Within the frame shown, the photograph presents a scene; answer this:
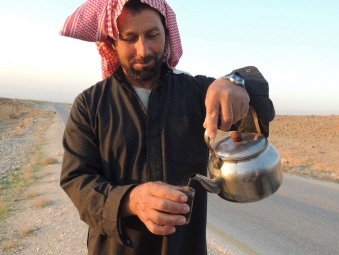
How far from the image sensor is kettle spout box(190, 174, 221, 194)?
147 centimetres

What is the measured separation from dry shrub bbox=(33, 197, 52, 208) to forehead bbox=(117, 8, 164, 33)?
465cm

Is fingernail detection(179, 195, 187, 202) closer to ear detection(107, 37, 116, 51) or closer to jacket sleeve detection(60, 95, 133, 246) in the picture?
jacket sleeve detection(60, 95, 133, 246)

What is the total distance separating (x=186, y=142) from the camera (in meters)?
1.90

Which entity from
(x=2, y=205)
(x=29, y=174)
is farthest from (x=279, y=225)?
(x=29, y=174)

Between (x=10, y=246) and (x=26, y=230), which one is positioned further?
(x=26, y=230)

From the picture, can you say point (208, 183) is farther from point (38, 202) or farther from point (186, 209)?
point (38, 202)

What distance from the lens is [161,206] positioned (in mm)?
1298

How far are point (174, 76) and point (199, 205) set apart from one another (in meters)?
0.76

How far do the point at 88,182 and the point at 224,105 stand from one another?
72 centimetres

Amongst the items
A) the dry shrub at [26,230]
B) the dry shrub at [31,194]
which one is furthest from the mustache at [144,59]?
the dry shrub at [31,194]

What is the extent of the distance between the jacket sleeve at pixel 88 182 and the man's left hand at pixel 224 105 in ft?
1.46

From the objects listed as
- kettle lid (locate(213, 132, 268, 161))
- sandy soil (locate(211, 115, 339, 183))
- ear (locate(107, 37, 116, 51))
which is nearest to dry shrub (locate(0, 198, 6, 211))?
ear (locate(107, 37, 116, 51))

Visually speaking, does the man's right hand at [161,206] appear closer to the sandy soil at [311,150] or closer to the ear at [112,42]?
the ear at [112,42]

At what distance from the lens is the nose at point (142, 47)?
75.9 inches
